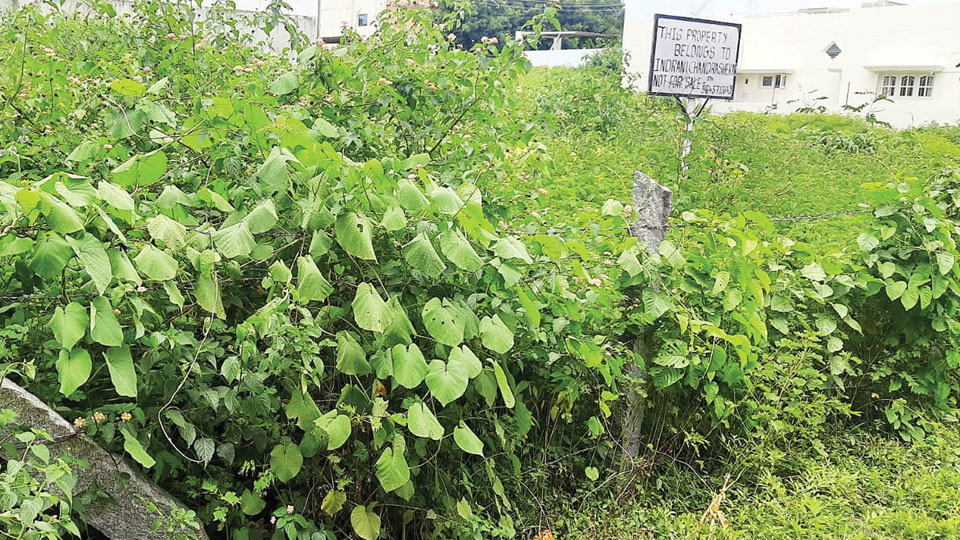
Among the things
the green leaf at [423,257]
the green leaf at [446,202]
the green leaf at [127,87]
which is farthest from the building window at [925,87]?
the green leaf at [127,87]

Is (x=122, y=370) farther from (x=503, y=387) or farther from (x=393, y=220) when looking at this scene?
(x=503, y=387)

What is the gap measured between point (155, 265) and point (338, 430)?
59 cm

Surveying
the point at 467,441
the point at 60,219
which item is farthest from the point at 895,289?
the point at 60,219

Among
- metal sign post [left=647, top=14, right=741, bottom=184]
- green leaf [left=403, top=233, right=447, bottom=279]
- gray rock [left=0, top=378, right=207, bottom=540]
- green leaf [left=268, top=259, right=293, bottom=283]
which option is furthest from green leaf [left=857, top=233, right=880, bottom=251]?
metal sign post [left=647, top=14, right=741, bottom=184]

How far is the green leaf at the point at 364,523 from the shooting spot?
2281mm

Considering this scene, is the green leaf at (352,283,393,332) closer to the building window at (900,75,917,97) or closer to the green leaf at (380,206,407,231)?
the green leaf at (380,206,407,231)

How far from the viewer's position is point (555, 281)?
257cm

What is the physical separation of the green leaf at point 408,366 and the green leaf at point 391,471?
→ 193 millimetres

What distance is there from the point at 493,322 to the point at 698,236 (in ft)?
3.51

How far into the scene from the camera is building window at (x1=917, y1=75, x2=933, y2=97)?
21906 millimetres

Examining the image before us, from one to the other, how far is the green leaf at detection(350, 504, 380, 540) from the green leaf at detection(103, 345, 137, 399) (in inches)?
29.7

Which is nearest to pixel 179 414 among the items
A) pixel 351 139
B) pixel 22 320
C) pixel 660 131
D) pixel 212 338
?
pixel 212 338

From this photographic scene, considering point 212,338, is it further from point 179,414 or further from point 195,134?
point 195,134

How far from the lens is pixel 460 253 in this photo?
2.17 meters
